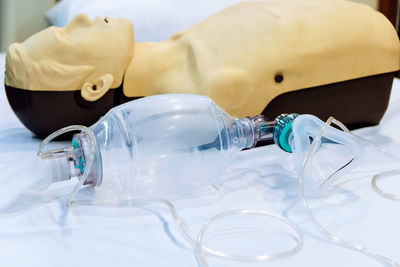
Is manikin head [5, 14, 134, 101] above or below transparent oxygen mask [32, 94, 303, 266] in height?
above

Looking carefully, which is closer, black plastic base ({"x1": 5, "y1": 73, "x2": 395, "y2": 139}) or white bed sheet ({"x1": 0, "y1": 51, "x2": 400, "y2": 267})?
white bed sheet ({"x1": 0, "y1": 51, "x2": 400, "y2": 267})

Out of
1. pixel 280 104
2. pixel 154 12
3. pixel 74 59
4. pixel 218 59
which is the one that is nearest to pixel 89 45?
pixel 74 59

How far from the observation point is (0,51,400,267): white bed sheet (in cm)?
46

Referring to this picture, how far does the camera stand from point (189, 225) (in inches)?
21.2

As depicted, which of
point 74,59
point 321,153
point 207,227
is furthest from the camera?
point 74,59

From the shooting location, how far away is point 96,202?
0.58 metres

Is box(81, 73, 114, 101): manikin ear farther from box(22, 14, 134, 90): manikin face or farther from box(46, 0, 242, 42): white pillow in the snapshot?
box(46, 0, 242, 42): white pillow

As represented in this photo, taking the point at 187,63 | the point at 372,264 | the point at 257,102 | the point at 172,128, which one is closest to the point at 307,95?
the point at 257,102

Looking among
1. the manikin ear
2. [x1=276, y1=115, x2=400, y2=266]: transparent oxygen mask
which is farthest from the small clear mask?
the manikin ear

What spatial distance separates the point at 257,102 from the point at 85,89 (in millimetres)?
299

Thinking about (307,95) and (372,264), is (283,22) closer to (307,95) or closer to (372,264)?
(307,95)

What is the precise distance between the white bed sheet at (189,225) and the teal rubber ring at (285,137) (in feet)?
0.16

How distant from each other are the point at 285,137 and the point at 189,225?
0.21 metres

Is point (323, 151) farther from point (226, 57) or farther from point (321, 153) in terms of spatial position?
point (226, 57)
